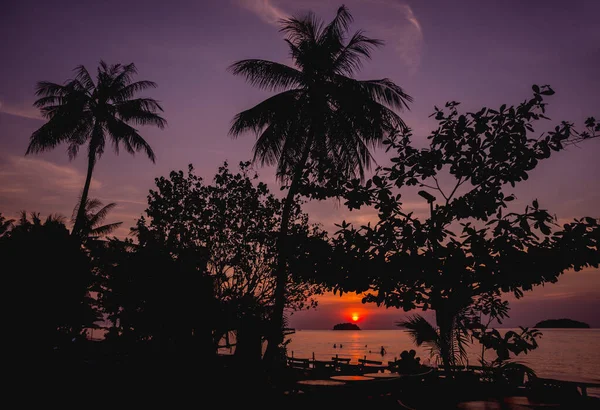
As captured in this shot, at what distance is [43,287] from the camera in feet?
49.5

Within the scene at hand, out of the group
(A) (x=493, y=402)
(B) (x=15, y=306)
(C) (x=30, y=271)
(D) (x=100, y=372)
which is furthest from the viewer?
(C) (x=30, y=271)

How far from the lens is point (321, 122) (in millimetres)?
14633

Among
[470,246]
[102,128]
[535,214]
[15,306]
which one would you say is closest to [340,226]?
[470,246]

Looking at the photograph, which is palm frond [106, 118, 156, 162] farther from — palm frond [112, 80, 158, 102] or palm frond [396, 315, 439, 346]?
palm frond [396, 315, 439, 346]

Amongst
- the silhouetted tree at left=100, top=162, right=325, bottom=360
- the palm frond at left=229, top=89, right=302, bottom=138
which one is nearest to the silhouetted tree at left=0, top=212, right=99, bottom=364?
the silhouetted tree at left=100, top=162, right=325, bottom=360

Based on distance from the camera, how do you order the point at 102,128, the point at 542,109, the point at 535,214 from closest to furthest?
the point at 535,214
the point at 542,109
the point at 102,128

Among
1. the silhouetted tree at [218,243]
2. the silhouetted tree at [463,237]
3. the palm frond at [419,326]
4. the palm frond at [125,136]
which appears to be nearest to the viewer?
the silhouetted tree at [463,237]

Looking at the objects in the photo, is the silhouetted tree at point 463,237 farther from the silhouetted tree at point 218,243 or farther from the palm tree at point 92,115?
the palm tree at point 92,115

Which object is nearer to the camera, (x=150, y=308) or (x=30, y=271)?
(x=150, y=308)

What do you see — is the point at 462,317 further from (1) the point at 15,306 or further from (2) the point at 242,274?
(1) the point at 15,306

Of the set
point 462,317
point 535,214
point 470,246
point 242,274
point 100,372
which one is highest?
point 242,274

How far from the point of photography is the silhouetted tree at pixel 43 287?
13.7 metres

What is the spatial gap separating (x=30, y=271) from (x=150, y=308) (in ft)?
21.0

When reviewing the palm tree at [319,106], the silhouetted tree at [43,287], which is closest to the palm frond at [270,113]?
the palm tree at [319,106]
